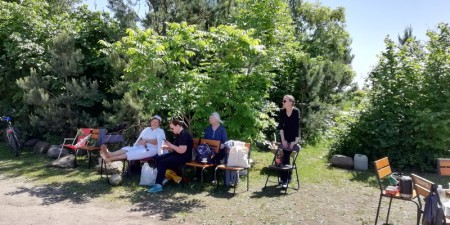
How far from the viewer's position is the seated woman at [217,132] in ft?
24.9

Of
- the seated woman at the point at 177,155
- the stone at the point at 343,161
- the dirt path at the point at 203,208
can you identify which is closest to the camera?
the dirt path at the point at 203,208

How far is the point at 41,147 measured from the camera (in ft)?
36.0

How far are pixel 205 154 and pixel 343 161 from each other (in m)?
3.88

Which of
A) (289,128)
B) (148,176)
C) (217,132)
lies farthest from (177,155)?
(289,128)

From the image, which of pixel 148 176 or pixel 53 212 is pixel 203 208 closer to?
pixel 148 176

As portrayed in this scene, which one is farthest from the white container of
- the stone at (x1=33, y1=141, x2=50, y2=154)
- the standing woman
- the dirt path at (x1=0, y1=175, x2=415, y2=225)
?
the stone at (x1=33, y1=141, x2=50, y2=154)

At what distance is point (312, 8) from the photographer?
25.9 metres

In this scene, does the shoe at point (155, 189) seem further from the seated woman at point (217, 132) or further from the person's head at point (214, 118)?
the person's head at point (214, 118)

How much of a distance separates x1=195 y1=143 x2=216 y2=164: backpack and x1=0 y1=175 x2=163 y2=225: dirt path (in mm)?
1800

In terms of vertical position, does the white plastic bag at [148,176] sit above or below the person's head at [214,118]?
below

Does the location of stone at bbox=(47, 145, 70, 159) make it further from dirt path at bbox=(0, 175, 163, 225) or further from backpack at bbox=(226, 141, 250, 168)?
backpack at bbox=(226, 141, 250, 168)

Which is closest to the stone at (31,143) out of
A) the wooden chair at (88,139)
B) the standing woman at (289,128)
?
the wooden chair at (88,139)

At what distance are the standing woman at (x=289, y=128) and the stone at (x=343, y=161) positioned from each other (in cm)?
266

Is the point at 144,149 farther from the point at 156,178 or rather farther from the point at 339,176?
the point at 339,176
